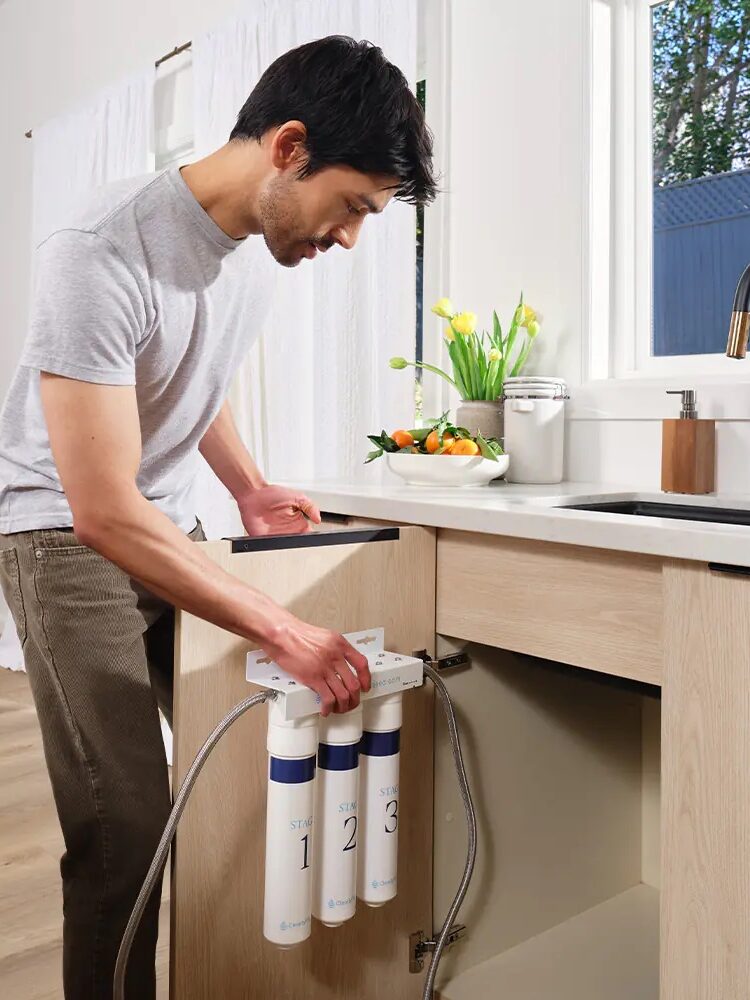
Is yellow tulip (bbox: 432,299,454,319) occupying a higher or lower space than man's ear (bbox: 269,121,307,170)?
lower

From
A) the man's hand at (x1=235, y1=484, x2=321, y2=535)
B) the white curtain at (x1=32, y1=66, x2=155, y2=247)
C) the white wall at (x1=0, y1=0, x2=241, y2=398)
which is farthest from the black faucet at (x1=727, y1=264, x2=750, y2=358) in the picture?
the white curtain at (x1=32, y1=66, x2=155, y2=247)

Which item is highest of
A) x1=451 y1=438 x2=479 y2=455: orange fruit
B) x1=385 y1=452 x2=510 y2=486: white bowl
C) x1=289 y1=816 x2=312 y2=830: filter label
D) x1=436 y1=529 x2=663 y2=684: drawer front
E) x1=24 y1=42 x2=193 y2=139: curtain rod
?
x1=24 y1=42 x2=193 y2=139: curtain rod

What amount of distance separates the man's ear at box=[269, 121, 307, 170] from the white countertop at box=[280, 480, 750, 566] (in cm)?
48

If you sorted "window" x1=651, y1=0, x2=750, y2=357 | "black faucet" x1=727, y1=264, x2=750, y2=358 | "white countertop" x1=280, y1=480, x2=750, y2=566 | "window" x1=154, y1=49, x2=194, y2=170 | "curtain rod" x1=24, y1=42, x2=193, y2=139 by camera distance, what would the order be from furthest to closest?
1. "window" x1=154, y1=49, x2=194, y2=170
2. "curtain rod" x1=24, y1=42, x2=193, y2=139
3. "window" x1=651, y1=0, x2=750, y2=357
4. "black faucet" x1=727, y1=264, x2=750, y2=358
5. "white countertop" x1=280, y1=480, x2=750, y2=566

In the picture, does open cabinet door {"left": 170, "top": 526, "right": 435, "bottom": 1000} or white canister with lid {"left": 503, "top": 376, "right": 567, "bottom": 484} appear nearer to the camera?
open cabinet door {"left": 170, "top": 526, "right": 435, "bottom": 1000}

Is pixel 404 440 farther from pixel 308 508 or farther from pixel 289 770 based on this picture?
pixel 289 770

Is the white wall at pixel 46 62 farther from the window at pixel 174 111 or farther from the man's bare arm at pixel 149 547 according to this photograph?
the man's bare arm at pixel 149 547

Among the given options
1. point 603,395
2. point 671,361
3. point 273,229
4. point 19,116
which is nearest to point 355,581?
point 273,229

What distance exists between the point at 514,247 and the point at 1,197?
318 cm

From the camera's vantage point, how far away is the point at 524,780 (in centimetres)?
152

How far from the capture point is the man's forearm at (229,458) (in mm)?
1532

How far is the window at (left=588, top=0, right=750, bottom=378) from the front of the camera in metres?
1.74

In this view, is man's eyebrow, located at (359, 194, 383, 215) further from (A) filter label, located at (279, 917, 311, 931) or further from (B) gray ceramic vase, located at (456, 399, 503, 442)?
(A) filter label, located at (279, 917, 311, 931)

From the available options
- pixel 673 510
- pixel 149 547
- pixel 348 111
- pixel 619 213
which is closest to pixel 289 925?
pixel 149 547
